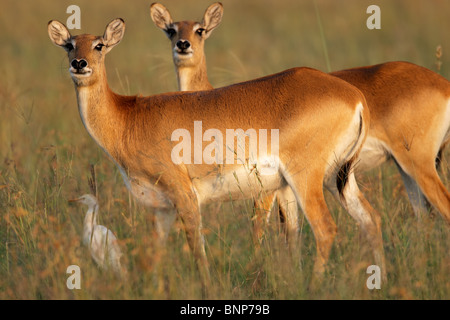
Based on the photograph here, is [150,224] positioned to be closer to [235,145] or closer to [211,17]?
[235,145]

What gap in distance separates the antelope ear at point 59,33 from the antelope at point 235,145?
20 centimetres

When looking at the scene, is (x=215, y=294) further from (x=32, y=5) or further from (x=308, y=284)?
(x=32, y=5)

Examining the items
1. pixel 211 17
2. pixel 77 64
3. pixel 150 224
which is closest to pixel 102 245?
pixel 150 224

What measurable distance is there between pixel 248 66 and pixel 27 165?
600cm

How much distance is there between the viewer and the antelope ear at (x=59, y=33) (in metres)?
6.41

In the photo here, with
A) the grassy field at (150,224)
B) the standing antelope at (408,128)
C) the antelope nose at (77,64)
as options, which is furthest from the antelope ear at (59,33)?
the standing antelope at (408,128)

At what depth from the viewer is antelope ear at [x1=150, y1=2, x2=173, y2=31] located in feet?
27.8

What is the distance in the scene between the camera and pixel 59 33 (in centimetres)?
646

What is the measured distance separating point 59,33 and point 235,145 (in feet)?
6.47

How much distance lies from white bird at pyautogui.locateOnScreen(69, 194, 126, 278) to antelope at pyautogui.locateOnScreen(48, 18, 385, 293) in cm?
48

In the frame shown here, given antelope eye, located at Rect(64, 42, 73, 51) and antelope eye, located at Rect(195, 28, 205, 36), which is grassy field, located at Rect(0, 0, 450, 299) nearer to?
antelope eye, located at Rect(195, 28, 205, 36)

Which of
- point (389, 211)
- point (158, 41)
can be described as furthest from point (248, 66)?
point (389, 211)

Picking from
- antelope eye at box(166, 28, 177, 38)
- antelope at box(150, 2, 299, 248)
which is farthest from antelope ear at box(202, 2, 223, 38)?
antelope eye at box(166, 28, 177, 38)

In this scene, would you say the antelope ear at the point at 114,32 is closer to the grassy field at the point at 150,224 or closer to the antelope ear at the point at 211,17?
→ the grassy field at the point at 150,224
